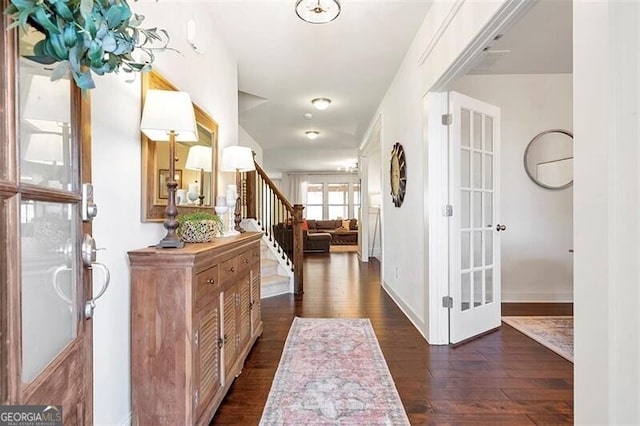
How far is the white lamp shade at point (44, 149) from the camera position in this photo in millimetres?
655

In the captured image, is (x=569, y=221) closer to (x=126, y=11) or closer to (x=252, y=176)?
(x=252, y=176)

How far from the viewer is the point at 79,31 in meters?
0.61

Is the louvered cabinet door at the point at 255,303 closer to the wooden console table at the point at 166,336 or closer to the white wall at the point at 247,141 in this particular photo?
the wooden console table at the point at 166,336

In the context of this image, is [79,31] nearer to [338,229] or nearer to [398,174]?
[398,174]

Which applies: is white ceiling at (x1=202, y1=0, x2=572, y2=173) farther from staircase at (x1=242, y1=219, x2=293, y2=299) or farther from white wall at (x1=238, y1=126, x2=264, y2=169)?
staircase at (x1=242, y1=219, x2=293, y2=299)

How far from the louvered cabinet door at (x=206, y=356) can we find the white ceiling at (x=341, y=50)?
2271mm

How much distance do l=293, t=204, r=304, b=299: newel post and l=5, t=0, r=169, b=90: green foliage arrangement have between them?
12.6 ft

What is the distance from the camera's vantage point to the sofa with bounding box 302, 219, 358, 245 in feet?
36.2

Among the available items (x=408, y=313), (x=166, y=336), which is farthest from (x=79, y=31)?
(x=408, y=313)

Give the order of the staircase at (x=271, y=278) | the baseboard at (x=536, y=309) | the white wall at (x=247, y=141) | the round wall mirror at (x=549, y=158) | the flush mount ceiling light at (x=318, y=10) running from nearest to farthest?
the flush mount ceiling light at (x=318, y=10) < the baseboard at (x=536, y=309) < the round wall mirror at (x=549, y=158) < the staircase at (x=271, y=278) < the white wall at (x=247, y=141)

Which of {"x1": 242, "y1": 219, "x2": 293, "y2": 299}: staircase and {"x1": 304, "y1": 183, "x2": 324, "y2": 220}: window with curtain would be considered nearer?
{"x1": 242, "y1": 219, "x2": 293, "y2": 299}: staircase

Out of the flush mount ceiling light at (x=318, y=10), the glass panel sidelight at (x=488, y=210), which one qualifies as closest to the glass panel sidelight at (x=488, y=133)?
the glass panel sidelight at (x=488, y=210)

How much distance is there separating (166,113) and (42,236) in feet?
3.40

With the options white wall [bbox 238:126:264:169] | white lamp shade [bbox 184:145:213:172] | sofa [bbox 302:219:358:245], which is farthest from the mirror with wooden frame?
sofa [bbox 302:219:358:245]
